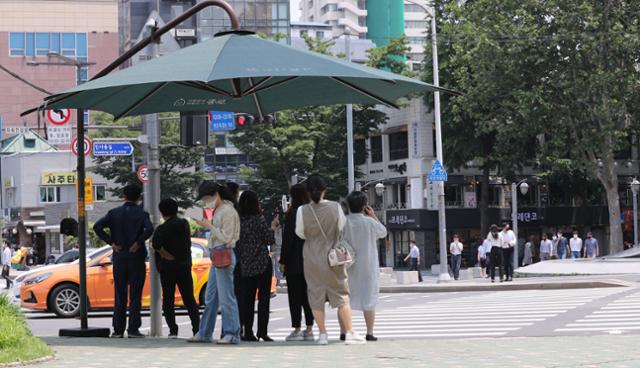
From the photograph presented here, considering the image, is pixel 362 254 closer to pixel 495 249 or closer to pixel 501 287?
pixel 501 287

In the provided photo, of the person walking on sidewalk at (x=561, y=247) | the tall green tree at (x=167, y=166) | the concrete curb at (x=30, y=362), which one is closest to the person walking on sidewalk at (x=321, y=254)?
the concrete curb at (x=30, y=362)

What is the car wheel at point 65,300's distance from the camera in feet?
73.4

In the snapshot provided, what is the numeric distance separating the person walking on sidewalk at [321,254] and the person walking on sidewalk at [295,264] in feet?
1.38

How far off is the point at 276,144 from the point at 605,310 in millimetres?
43346

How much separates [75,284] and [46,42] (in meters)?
82.2

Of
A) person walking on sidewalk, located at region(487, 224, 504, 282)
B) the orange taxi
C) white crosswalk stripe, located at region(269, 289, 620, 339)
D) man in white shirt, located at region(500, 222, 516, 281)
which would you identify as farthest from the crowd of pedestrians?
person walking on sidewalk, located at region(487, 224, 504, 282)

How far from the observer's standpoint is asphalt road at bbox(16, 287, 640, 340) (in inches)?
651

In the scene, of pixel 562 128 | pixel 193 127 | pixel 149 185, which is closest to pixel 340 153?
pixel 562 128

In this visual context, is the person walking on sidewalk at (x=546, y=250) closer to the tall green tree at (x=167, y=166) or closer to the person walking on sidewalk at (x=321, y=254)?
the tall green tree at (x=167, y=166)

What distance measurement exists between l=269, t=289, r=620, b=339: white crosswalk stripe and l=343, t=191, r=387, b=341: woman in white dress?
9.64 ft

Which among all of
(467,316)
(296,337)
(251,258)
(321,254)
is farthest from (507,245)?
(321,254)

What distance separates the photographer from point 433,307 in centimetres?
2352

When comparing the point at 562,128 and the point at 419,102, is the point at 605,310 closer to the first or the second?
the point at 562,128

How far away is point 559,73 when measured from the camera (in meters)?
53.3
